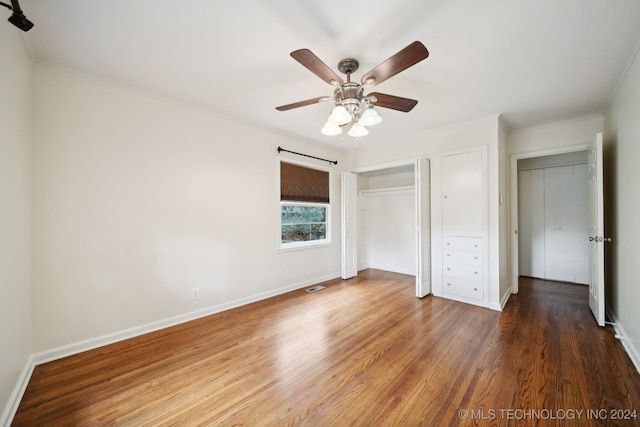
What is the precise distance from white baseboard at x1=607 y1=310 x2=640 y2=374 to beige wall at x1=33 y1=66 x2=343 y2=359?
12.4 feet

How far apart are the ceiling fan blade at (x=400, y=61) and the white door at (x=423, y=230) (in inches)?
85.6

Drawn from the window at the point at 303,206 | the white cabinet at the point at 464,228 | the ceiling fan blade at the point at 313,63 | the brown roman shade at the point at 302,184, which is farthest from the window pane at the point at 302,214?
the ceiling fan blade at the point at 313,63

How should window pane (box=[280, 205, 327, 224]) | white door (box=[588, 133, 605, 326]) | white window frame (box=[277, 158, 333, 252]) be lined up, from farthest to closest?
1. window pane (box=[280, 205, 327, 224])
2. white window frame (box=[277, 158, 333, 252])
3. white door (box=[588, 133, 605, 326])

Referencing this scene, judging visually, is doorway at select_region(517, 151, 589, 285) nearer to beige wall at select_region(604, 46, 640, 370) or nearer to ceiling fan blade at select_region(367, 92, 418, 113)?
beige wall at select_region(604, 46, 640, 370)

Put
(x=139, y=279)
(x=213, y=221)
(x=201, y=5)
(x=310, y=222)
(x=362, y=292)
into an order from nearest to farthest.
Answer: (x=201, y=5) → (x=139, y=279) → (x=213, y=221) → (x=362, y=292) → (x=310, y=222)

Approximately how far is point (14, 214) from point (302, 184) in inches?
125

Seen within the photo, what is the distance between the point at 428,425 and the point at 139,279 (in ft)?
9.21

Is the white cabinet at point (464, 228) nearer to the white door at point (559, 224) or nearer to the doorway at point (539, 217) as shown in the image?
the doorway at point (539, 217)

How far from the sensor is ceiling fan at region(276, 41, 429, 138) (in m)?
1.62

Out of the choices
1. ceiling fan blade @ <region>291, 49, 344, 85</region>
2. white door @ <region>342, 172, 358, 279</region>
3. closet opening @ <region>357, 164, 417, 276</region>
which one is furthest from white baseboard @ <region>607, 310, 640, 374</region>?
white door @ <region>342, 172, 358, 279</region>

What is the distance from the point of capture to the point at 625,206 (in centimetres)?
240

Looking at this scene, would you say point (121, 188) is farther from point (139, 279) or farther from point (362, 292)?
point (362, 292)

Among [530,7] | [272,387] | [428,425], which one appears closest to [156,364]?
[272,387]

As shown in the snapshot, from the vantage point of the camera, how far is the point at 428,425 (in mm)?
1491
